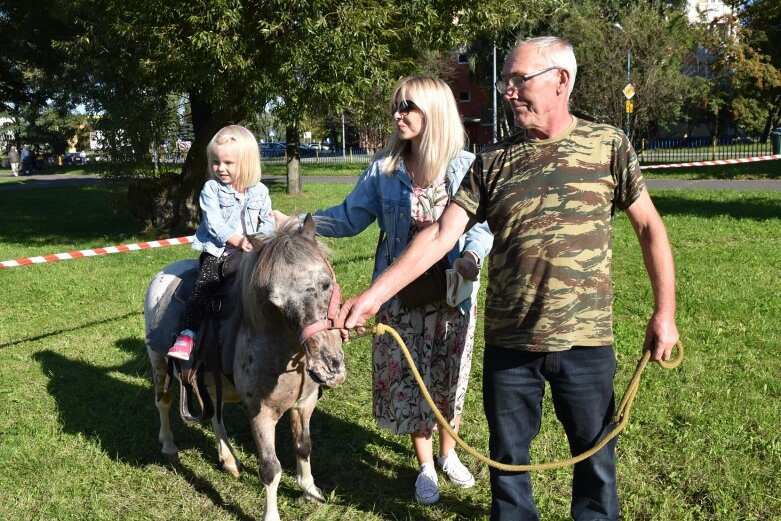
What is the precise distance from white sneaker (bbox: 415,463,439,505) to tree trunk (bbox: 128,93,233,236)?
12.7 meters

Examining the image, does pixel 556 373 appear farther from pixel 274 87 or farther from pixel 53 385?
pixel 274 87

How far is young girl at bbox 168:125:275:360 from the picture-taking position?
159 inches

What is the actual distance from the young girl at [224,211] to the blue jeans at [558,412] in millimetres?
1829

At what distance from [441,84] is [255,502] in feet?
8.70

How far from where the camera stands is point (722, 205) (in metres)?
14.8

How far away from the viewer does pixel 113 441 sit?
195 inches

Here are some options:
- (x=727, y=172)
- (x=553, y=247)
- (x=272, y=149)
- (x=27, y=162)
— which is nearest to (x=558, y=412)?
(x=553, y=247)

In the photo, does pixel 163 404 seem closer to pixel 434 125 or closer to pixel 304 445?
pixel 304 445

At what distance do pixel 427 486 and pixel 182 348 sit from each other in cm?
162

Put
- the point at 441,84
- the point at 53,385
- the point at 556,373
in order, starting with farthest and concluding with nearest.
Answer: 1. the point at 53,385
2. the point at 441,84
3. the point at 556,373

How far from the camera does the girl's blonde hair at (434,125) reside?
11.2 feet

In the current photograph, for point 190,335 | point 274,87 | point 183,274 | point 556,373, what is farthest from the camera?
point 274,87

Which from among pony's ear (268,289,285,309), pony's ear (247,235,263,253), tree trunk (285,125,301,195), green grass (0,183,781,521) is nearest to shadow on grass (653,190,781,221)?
green grass (0,183,781,521)

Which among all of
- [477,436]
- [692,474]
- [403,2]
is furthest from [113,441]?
[403,2]
